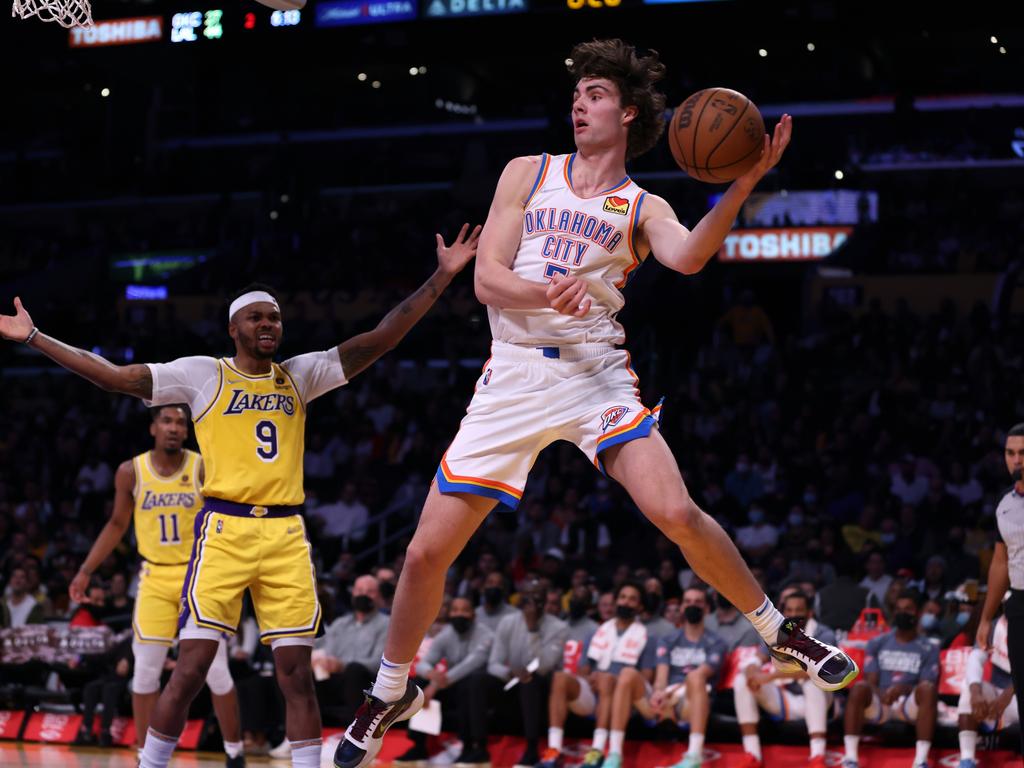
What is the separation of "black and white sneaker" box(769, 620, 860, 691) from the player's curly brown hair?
1993 mm

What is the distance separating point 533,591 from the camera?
11156mm

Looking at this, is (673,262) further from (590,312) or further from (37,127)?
(37,127)

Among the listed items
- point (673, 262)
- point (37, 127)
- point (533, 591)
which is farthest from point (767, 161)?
point (37, 127)

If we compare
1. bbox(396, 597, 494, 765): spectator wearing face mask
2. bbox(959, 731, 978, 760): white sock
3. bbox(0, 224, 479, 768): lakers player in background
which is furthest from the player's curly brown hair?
bbox(396, 597, 494, 765): spectator wearing face mask

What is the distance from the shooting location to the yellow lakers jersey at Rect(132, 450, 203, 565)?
878 cm

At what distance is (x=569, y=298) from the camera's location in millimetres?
4730

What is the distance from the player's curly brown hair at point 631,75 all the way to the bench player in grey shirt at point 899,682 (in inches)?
219

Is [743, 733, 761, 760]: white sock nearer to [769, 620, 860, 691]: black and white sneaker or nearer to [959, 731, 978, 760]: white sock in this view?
[959, 731, 978, 760]: white sock

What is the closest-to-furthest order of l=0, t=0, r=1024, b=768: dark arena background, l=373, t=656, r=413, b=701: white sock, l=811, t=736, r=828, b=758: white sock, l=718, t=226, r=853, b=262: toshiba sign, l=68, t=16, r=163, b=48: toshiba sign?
l=373, t=656, r=413, b=701: white sock, l=811, t=736, r=828, b=758: white sock, l=0, t=0, r=1024, b=768: dark arena background, l=68, t=16, r=163, b=48: toshiba sign, l=718, t=226, r=853, b=262: toshiba sign

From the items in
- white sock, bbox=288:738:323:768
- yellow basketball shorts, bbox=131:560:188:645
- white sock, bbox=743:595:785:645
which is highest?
white sock, bbox=743:595:785:645

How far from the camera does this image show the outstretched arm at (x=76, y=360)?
615 cm

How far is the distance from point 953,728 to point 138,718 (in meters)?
5.62

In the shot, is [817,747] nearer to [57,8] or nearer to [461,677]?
[461,677]

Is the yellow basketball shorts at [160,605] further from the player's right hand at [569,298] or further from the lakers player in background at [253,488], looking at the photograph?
the player's right hand at [569,298]
